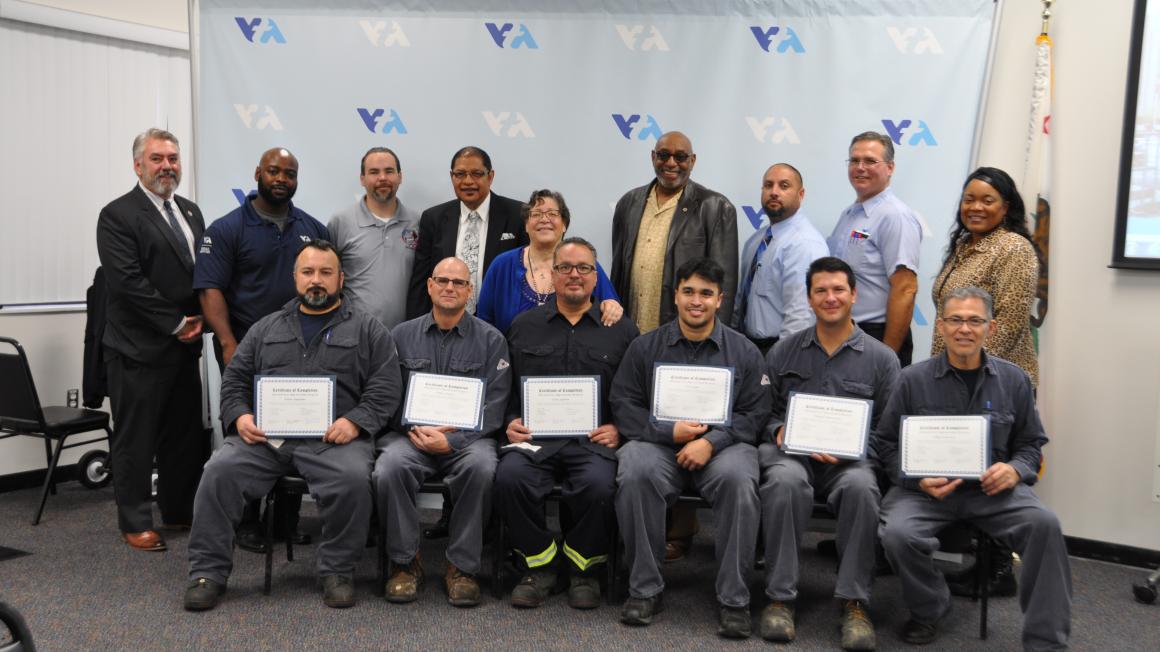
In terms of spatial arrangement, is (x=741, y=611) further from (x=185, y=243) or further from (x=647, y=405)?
(x=185, y=243)

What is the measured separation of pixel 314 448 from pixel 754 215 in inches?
95.5

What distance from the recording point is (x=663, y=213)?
4137 millimetres

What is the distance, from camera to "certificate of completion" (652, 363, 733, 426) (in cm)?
351

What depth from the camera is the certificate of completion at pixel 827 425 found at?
3328mm

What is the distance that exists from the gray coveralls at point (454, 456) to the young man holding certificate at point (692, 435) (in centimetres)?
51

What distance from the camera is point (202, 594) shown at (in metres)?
3.36

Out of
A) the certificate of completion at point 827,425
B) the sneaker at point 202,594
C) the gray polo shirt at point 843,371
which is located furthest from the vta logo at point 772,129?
the sneaker at point 202,594

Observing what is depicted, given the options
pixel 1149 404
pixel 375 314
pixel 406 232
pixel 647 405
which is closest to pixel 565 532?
pixel 647 405

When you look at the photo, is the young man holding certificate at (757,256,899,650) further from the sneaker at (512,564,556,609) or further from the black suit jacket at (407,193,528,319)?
the black suit jacket at (407,193,528,319)

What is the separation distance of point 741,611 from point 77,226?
439cm

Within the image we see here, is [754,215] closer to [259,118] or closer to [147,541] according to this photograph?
[259,118]

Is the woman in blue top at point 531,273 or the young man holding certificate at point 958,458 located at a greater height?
the woman in blue top at point 531,273

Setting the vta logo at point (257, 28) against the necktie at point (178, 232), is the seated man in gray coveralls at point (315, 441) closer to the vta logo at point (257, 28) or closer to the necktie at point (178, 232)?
the necktie at point (178, 232)

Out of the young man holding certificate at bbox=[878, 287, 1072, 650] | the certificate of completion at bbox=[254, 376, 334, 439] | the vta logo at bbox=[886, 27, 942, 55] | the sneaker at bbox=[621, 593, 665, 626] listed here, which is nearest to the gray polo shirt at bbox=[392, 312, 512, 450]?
the certificate of completion at bbox=[254, 376, 334, 439]
